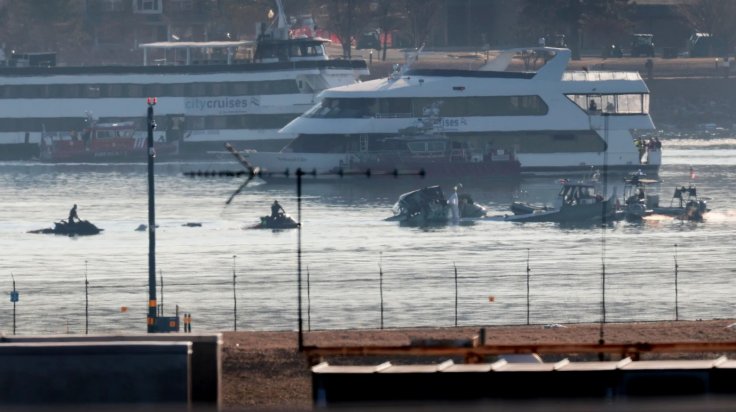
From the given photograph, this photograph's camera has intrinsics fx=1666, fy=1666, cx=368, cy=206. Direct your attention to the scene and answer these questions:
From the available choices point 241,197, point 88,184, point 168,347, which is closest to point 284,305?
point 168,347

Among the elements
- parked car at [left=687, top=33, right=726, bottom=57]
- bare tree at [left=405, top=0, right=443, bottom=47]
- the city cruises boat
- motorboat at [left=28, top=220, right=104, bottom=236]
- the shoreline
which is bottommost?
the shoreline

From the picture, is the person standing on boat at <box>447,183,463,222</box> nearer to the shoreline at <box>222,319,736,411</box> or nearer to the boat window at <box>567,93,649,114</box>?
the shoreline at <box>222,319,736,411</box>

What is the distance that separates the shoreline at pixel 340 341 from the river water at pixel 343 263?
1.67 meters

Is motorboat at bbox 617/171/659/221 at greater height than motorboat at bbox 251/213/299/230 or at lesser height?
greater

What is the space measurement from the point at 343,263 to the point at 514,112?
2963 cm

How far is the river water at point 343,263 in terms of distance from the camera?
2809cm

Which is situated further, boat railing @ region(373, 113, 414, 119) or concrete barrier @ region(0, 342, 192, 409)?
boat railing @ region(373, 113, 414, 119)

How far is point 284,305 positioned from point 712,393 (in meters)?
14.3

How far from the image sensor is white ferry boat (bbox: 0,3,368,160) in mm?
73562

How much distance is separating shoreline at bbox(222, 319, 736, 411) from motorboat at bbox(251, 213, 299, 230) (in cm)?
1792

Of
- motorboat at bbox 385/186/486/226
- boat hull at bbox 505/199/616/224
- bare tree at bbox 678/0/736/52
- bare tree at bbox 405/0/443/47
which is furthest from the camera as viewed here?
bare tree at bbox 678/0/736/52

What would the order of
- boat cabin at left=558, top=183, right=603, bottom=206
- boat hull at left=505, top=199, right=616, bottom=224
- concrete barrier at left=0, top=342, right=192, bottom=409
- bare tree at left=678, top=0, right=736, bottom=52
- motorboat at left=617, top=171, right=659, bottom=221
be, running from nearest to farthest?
concrete barrier at left=0, top=342, right=192, bottom=409 < boat hull at left=505, top=199, right=616, bottom=224 < motorboat at left=617, top=171, right=659, bottom=221 < boat cabin at left=558, top=183, right=603, bottom=206 < bare tree at left=678, top=0, right=736, bottom=52

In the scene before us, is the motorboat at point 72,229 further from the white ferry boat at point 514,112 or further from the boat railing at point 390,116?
the boat railing at point 390,116

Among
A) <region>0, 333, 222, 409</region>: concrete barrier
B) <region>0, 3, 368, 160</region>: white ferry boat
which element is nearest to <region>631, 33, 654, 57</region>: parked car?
<region>0, 3, 368, 160</region>: white ferry boat
